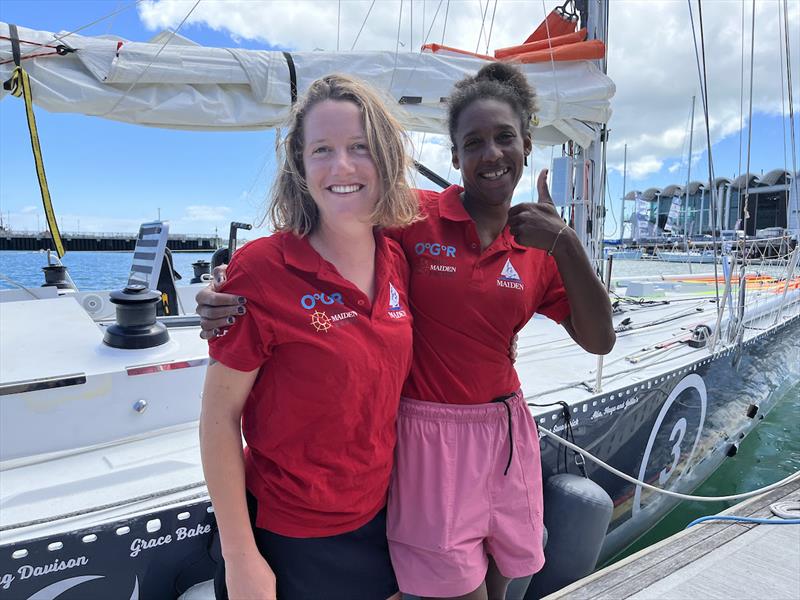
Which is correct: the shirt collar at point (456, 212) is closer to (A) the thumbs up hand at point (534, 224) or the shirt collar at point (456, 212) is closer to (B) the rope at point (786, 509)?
(A) the thumbs up hand at point (534, 224)

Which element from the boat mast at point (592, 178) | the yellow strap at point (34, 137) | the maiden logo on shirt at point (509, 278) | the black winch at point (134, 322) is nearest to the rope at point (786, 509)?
the maiden logo on shirt at point (509, 278)

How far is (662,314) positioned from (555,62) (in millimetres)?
3214

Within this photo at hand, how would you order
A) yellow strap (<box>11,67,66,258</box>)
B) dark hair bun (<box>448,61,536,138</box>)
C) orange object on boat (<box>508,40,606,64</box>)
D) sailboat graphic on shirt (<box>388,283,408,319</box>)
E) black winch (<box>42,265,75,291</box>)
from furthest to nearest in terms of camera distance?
black winch (<box>42,265,75,291</box>), orange object on boat (<box>508,40,606,64</box>), yellow strap (<box>11,67,66,258</box>), dark hair bun (<box>448,61,536,138</box>), sailboat graphic on shirt (<box>388,283,408,319</box>)

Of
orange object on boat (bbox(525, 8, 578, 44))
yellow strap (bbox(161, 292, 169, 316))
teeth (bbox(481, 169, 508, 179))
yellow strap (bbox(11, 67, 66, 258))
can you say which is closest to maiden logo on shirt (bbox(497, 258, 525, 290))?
teeth (bbox(481, 169, 508, 179))

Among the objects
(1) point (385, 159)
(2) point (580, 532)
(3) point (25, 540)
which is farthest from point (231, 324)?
(2) point (580, 532)

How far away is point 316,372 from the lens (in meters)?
1.08

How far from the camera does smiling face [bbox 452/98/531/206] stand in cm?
143

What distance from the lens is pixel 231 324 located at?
40.4 inches

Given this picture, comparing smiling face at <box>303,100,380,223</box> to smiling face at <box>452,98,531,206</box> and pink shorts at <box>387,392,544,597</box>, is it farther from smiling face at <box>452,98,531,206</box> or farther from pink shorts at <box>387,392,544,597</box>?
pink shorts at <box>387,392,544,597</box>

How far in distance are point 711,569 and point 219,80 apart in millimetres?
3599

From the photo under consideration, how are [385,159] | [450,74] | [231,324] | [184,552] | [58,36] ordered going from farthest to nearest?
[450,74]
[58,36]
[184,552]
[385,159]
[231,324]

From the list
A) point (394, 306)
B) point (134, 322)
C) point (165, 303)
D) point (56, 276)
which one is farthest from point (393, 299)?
point (56, 276)

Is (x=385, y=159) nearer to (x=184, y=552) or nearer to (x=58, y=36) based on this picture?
(x=184, y=552)

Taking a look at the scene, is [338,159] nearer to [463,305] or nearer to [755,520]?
[463,305]
